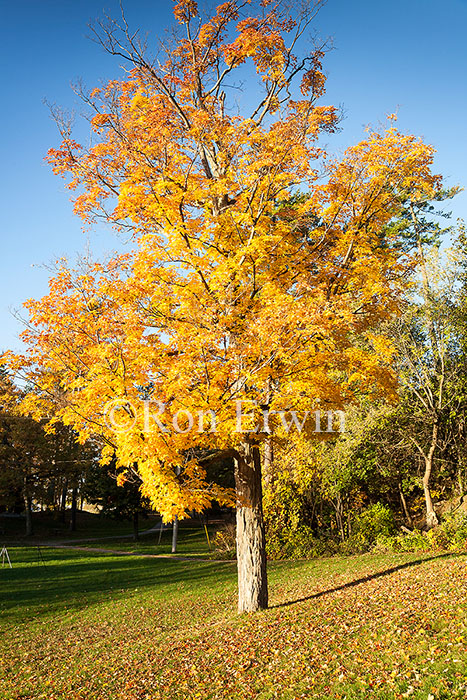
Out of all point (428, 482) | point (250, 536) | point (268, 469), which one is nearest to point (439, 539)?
point (428, 482)

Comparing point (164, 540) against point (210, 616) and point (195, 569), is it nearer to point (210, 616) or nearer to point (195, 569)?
point (195, 569)

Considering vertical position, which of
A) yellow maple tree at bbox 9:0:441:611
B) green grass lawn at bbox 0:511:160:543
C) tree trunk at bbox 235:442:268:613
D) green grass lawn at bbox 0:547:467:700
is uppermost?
yellow maple tree at bbox 9:0:441:611

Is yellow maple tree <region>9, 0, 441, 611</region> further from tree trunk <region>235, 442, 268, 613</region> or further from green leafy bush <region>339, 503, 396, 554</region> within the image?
green leafy bush <region>339, 503, 396, 554</region>

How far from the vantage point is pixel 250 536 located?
9742 mm

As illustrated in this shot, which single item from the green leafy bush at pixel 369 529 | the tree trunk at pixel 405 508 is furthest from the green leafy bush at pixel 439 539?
Answer: the tree trunk at pixel 405 508

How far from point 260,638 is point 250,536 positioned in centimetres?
213

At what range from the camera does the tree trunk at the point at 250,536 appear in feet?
31.5

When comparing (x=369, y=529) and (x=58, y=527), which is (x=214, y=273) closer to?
(x=369, y=529)

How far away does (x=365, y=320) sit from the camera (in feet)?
35.6

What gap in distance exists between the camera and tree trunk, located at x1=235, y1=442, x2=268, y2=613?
961 cm

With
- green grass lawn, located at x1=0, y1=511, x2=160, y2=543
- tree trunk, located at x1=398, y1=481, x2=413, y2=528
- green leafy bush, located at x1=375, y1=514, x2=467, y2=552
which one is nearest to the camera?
green leafy bush, located at x1=375, y1=514, x2=467, y2=552

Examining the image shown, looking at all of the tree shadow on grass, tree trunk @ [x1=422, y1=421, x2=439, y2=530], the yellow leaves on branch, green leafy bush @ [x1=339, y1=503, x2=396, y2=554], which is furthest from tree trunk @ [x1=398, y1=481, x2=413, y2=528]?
the yellow leaves on branch

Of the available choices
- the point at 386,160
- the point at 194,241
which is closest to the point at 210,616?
the point at 194,241

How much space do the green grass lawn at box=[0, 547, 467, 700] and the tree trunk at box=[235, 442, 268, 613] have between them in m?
0.43
